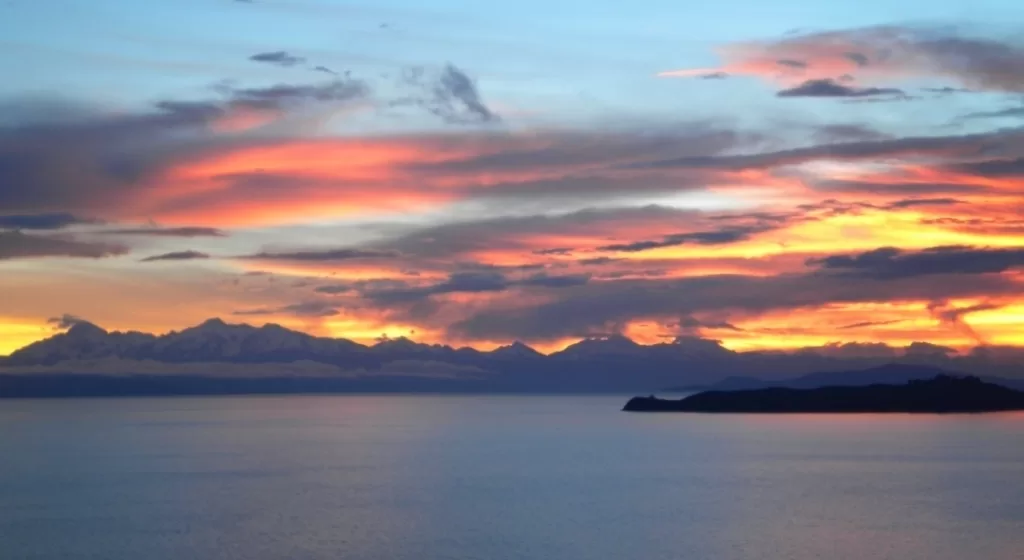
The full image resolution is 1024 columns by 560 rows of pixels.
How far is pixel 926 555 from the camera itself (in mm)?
49094

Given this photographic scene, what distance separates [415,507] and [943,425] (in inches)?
5335

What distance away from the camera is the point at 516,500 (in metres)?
68.4

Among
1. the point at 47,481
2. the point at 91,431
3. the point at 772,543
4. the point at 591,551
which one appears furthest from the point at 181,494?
the point at 91,431

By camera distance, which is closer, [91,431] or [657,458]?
[657,458]

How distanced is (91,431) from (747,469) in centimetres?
10943

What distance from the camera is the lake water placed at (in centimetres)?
5125

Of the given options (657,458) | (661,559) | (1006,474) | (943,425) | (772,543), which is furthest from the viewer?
(943,425)

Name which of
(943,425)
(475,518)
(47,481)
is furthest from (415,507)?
(943,425)

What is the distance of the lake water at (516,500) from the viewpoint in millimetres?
51250

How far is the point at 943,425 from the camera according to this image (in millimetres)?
179625

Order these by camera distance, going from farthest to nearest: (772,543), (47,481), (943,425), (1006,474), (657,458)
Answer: (943,425), (657,458), (1006,474), (47,481), (772,543)

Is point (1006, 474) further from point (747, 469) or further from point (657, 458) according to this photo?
point (657, 458)

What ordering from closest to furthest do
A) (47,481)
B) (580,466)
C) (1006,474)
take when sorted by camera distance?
(47,481), (1006,474), (580,466)

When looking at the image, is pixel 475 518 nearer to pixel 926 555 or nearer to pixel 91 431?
pixel 926 555
